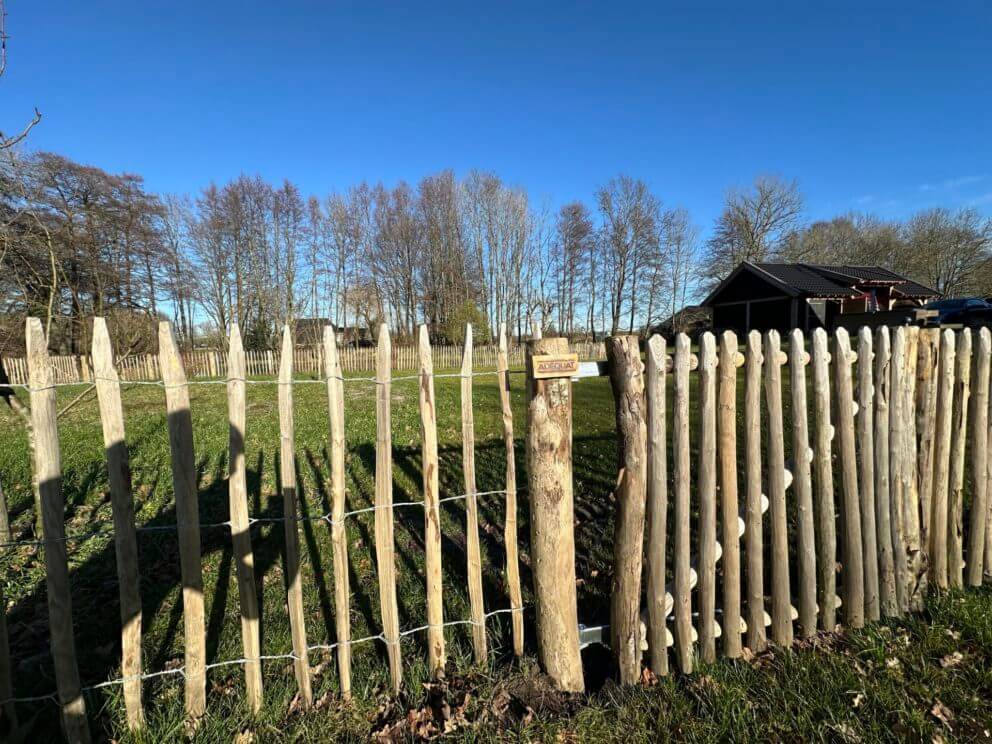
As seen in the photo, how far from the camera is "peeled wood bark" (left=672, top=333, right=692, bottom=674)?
7.48ft

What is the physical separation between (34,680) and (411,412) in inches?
302

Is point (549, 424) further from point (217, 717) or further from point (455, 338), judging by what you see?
point (455, 338)

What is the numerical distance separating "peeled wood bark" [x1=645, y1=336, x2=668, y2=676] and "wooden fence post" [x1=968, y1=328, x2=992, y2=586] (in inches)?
95.4

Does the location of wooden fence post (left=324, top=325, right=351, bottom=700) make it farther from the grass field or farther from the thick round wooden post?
A: the thick round wooden post

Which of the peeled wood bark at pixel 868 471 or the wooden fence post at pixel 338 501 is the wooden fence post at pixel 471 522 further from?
the peeled wood bark at pixel 868 471

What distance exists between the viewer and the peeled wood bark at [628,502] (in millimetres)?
2232

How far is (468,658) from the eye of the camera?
2.50 meters

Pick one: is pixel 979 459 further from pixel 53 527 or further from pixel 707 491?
pixel 53 527

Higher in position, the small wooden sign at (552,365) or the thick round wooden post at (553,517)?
the small wooden sign at (552,365)

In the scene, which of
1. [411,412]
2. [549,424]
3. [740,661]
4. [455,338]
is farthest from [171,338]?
[455,338]

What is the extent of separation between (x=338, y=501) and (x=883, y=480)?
3.14 m

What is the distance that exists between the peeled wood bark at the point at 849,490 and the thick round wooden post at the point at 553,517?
1583mm

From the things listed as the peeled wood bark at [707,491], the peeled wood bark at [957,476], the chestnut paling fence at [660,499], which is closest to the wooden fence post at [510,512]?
the chestnut paling fence at [660,499]

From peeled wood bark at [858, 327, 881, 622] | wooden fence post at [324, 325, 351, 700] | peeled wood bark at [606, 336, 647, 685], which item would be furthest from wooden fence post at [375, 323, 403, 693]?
peeled wood bark at [858, 327, 881, 622]
